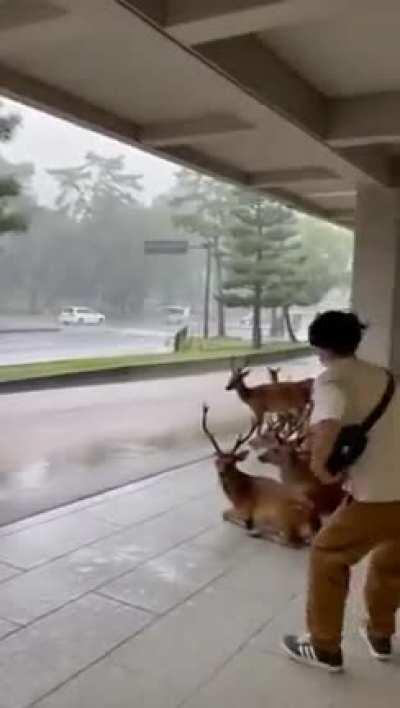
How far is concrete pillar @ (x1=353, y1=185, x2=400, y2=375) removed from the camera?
800 centimetres

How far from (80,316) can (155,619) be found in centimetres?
1170

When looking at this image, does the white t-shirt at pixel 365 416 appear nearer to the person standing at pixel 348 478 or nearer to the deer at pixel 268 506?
the person standing at pixel 348 478

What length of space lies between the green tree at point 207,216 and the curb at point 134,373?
1471 mm

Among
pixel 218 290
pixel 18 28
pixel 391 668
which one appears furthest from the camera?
pixel 218 290

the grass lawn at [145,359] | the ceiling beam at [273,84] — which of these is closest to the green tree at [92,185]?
the grass lawn at [145,359]

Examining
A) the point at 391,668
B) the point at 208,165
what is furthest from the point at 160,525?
the point at 208,165

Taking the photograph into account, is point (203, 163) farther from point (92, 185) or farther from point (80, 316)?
point (80, 316)

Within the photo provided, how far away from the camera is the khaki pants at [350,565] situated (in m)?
2.19

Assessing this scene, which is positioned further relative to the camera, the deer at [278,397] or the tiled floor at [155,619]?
the deer at [278,397]

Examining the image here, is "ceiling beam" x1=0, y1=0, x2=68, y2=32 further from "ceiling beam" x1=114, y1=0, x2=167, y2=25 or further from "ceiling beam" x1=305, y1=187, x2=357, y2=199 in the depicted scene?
"ceiling beam" x1=305, y1=187, x2=357, y2=199

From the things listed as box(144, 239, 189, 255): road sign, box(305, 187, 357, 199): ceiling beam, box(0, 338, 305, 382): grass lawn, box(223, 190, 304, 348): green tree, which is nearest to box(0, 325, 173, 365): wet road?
box(0, 338, 305, 382): grass lawn

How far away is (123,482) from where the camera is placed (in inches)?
191

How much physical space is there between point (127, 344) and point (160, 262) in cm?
202

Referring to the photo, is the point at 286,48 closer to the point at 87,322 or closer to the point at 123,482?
the point at 123,482
